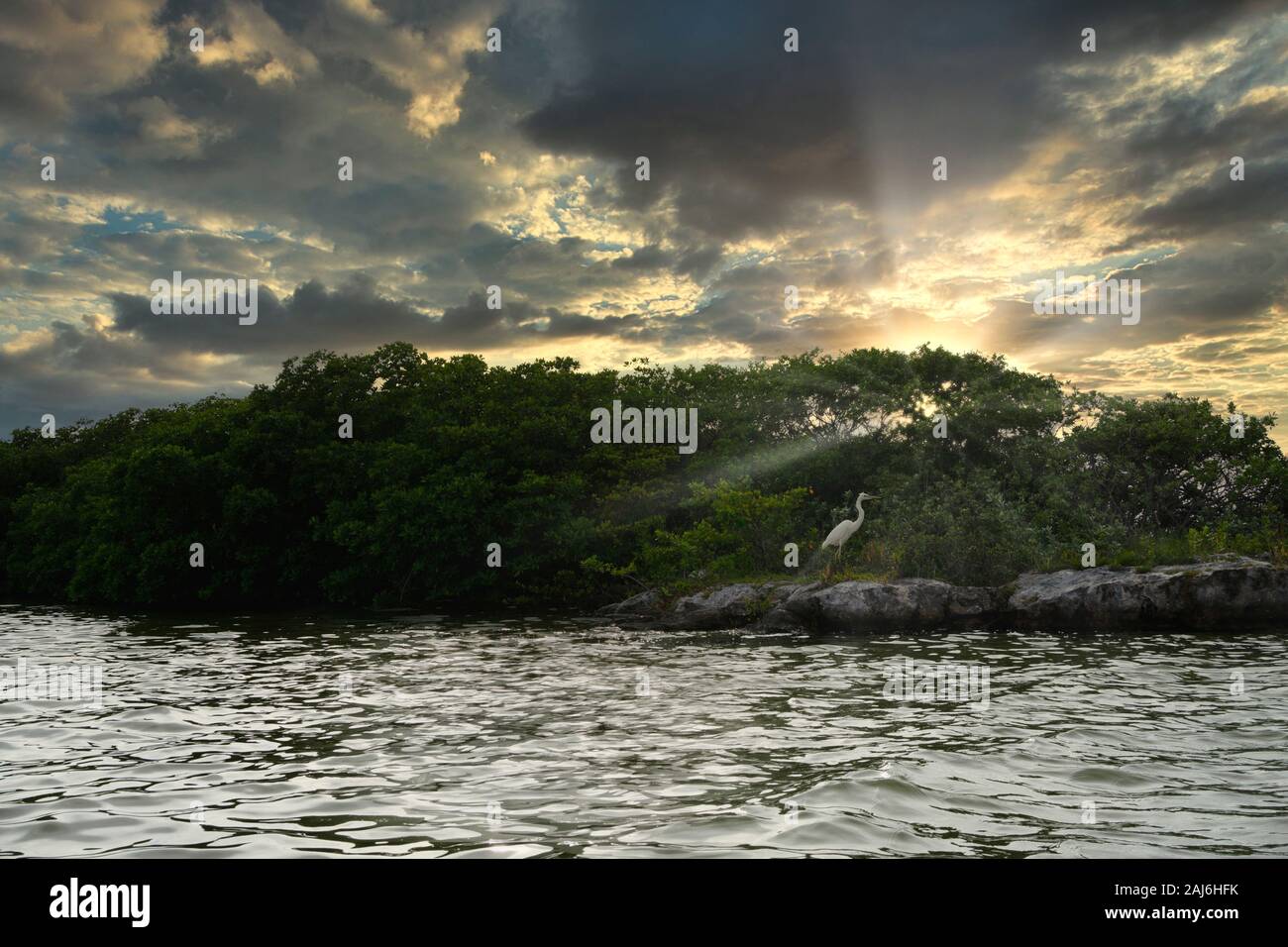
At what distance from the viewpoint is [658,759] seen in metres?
9.18

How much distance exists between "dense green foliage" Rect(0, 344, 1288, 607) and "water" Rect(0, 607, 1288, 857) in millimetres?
11043

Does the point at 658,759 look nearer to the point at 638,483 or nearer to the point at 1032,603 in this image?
the point at 1032,603

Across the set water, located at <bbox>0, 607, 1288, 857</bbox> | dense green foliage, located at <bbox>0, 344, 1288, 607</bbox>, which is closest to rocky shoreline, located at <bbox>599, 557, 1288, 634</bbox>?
dense green foliage, located at <bbox>0, 344, 1288, 607</bbox>

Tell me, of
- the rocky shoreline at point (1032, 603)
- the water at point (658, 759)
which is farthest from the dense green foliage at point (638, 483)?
the water at point (658, 759)

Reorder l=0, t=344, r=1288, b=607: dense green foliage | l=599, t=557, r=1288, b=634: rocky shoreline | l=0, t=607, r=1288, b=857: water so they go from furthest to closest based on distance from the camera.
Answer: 1. l=0, t=344, r=1288, b=607: dense green foliage
2. l=599, t=557, r=1288, b=634: rocky shoreline
3. l=0, t=607, r=1288, b=857: water

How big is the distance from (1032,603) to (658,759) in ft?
53.6

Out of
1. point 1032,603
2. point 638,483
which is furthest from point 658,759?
point 638,483

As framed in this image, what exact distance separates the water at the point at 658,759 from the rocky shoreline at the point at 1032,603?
3.44 metres

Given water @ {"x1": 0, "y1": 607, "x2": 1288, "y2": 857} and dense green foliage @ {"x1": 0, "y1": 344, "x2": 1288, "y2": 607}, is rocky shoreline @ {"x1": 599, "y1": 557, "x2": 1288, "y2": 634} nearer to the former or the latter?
dense green foliage @ {"x1": 0, "y1": 344, "x2": 1288, "y2": 607}

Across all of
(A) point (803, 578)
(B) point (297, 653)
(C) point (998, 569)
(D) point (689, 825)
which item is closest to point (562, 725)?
(D) point (689, 825)

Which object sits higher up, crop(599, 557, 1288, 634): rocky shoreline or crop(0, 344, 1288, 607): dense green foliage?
crop(0, 344, 1288, 607): dense green foliage

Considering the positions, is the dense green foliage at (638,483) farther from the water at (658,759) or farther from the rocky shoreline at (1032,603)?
the water at (658,759)

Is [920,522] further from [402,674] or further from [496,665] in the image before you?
[402,674]

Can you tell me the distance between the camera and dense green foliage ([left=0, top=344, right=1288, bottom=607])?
28703mm
